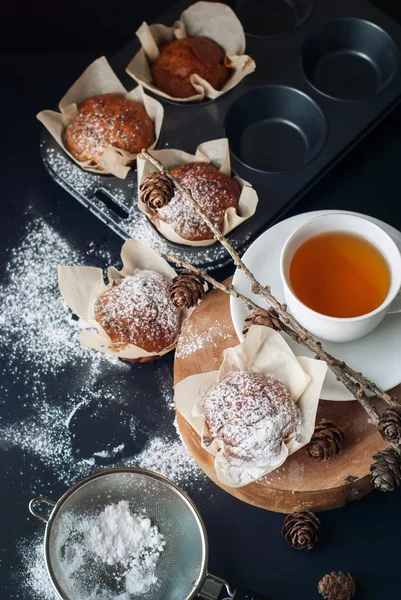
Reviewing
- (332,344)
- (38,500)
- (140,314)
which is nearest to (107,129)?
(140,314)

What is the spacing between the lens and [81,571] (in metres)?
1.71

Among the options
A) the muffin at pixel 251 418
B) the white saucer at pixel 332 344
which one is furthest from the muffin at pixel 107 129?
the muffin at pixel 251 418

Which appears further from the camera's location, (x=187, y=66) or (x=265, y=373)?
(x=187, y=66)

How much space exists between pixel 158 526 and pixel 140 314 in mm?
471

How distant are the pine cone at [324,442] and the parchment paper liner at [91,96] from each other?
0.81 metres

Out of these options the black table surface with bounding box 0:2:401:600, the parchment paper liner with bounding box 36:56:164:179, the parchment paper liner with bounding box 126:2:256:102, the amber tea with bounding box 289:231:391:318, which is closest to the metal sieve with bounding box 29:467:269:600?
the black table surface with bounding box 0:2:401:600

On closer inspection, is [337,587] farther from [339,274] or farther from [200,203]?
[200,203]

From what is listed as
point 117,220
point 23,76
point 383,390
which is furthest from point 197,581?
point 23,76

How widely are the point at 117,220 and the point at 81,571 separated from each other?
2.76 ft

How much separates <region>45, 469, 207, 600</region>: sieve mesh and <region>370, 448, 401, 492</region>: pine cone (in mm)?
393

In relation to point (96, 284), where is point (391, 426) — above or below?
below

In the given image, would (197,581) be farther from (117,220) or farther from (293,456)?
(117,220)

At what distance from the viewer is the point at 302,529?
5.69 ft

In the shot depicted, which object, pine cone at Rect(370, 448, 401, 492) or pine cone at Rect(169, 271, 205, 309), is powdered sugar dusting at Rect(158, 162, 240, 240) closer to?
pine cone at Rect(169, 271, 205, 309)
